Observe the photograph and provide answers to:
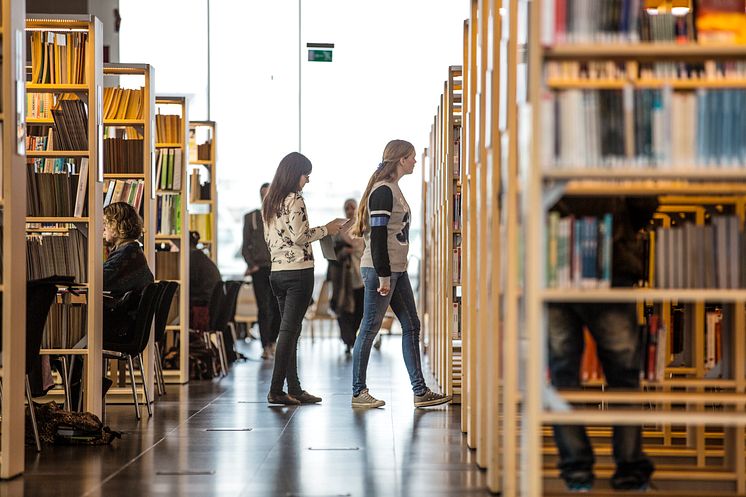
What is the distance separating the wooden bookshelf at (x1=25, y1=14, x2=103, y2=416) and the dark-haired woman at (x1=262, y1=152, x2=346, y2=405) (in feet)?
3.56

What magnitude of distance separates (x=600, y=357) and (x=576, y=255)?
67 centimetres

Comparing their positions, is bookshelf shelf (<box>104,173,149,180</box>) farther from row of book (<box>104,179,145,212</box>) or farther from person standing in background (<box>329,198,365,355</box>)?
person standing in background (<box>329,198,365,355</box>)

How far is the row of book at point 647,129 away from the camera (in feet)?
10.6

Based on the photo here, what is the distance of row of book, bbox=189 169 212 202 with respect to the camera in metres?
10.2

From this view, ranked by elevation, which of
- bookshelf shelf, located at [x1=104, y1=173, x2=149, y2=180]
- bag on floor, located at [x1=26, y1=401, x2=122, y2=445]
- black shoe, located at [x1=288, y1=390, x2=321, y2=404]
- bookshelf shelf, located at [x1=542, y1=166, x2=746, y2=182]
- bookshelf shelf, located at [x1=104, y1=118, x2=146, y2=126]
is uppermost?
bookshelf shelf, located at [x1=104, y1=118, x2=146, y2=126]

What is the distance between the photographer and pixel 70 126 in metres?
5.98

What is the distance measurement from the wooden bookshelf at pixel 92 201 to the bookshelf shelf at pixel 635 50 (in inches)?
130

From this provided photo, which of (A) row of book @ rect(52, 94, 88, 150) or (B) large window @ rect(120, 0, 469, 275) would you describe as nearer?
(A) row of book @ rect(52, 94, 88, 150)

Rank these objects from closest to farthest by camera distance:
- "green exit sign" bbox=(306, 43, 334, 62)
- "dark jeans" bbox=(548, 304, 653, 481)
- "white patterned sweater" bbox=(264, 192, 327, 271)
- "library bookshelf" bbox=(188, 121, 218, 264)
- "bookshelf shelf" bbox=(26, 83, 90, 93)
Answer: "dark jeans" bbox=(548, 304, 653, 481), "bookshelf shelf" bbox=(26, 83, 90, 93), "white patterned sweater" bbox=(264, 192, 327, 271), "library bookshelf" bbox=(188, 121, 218, 264), "green exit sign" bbox=(306, 43, 334, 62)

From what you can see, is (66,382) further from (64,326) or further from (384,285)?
(384,285)

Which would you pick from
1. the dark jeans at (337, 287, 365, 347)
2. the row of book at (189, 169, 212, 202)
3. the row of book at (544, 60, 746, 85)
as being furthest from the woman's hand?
the dark jeans at (337, 287, 365, 347)

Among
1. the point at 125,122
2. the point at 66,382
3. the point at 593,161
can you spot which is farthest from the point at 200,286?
the point at 593,161

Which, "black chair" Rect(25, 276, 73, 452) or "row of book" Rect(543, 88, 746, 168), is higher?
"row of book" Rect(543, 88, 746, 168)

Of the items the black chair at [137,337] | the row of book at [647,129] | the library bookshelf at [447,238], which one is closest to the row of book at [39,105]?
the black chair at [137,337]
